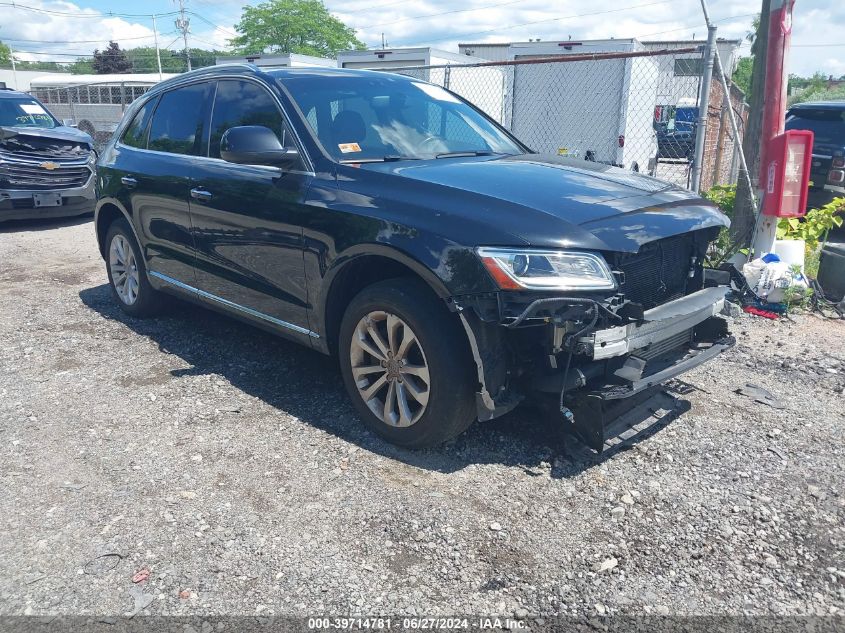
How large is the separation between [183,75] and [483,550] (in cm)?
408

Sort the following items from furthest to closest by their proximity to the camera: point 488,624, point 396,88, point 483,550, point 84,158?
point 84,158
point 396,88
point 483,550
point 488,624

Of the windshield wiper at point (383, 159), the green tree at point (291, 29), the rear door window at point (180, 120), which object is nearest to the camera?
the windshield wiper at point (383, 159)

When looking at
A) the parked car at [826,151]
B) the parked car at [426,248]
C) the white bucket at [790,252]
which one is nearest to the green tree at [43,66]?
the parked car at [826,151]

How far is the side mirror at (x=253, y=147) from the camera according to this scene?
150 inches

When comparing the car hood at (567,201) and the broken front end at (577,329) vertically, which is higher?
the car hood at (567,201)

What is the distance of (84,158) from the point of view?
438 inches

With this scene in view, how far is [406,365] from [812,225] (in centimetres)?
531

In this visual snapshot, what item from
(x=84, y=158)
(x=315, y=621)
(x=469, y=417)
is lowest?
(x=315, y=621)

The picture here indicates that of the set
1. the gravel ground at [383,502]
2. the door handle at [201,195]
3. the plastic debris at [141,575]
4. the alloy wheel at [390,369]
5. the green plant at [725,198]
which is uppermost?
the door handle at [201,195]

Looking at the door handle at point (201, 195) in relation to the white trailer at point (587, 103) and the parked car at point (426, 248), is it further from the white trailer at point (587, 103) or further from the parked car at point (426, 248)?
the white trailer at point (587, 103)

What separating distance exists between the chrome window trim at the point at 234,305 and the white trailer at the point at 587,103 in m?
8.76

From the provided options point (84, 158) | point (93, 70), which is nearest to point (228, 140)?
point (84, 158)

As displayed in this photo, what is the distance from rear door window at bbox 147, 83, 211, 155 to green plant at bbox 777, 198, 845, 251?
5.25 metres

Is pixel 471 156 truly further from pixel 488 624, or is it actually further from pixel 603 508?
pixel 488 624
